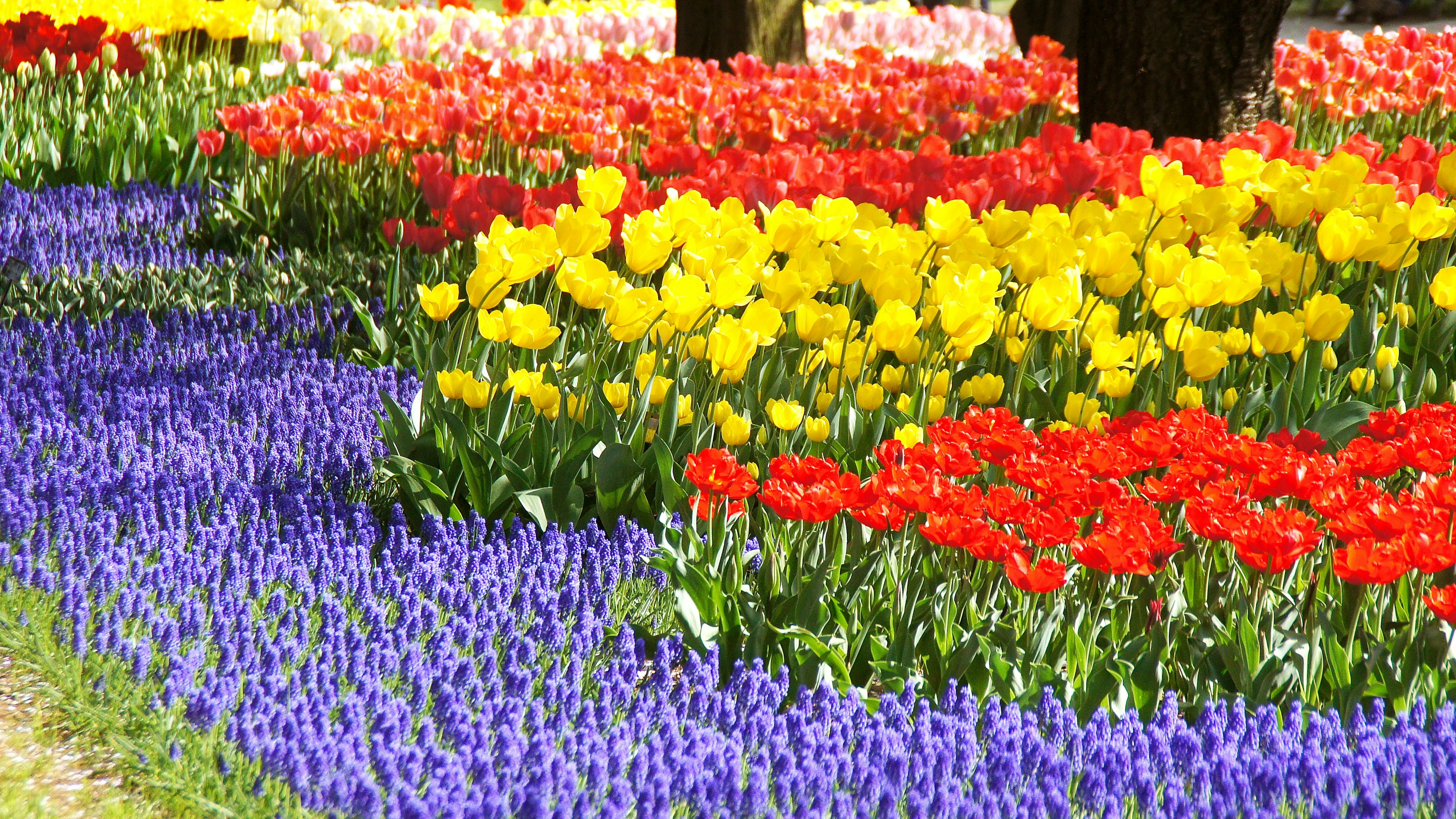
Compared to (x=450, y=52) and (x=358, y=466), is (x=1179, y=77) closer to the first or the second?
(x=358, y=466)

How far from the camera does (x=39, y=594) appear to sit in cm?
230

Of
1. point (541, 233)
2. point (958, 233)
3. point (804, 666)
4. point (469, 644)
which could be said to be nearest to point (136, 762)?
point (469, 644)

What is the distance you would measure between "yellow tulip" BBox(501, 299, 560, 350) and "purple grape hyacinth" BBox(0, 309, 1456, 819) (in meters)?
0.37

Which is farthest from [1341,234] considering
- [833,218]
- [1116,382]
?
[833,218]

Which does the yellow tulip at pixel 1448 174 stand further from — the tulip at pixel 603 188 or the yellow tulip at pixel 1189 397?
the tulip at pixel 603 188

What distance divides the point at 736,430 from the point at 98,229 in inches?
137

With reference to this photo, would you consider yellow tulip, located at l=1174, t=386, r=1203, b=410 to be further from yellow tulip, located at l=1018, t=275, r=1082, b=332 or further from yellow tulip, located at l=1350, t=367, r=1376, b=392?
yellow tulip, located at l=1350, t=367, r=1376, b=392

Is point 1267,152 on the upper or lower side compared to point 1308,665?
upper

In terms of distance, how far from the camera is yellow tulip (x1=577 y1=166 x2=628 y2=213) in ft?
10.6

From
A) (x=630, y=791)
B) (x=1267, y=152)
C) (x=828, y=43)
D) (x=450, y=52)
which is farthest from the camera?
(x=828, y=43)

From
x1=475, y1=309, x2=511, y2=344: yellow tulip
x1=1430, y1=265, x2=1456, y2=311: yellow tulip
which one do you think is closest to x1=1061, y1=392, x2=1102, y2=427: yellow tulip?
x1=1430, y1=265, x2=1456, y2=311: yellow tulip

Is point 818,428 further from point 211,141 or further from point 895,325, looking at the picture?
point 211,141

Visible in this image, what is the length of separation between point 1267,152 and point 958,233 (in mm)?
1971

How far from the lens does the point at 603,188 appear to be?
3275 mm
